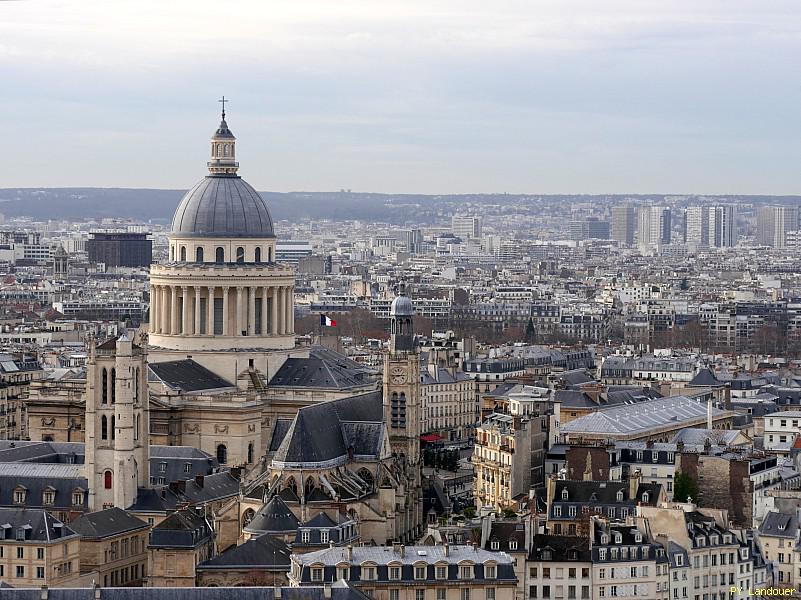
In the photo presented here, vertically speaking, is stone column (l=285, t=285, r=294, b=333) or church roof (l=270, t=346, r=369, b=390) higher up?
stone column (l=285, t=285, r=294, b=333)

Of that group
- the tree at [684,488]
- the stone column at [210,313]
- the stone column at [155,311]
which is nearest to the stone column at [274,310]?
the stone column at [210,313]

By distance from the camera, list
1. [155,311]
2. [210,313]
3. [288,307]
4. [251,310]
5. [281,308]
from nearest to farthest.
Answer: [210,313]
[251,310]
[155,311]
[281,308]
[288,307]

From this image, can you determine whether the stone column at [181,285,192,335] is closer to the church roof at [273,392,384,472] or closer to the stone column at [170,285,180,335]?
the stone column at [170,285,180,335]

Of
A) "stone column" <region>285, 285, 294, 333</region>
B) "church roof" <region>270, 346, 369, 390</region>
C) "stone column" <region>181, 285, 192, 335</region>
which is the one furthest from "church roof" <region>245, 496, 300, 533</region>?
"stone column" <region>285, 285, 294, 333</region>

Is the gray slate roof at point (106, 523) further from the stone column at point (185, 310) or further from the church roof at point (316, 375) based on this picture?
the stone column at point (185, 310)

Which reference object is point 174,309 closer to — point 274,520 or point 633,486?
point 274,520

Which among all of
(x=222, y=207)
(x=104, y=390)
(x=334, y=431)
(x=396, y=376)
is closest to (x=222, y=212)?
(x=222, y=207)

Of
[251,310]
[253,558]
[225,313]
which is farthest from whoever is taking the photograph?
[251,310]
